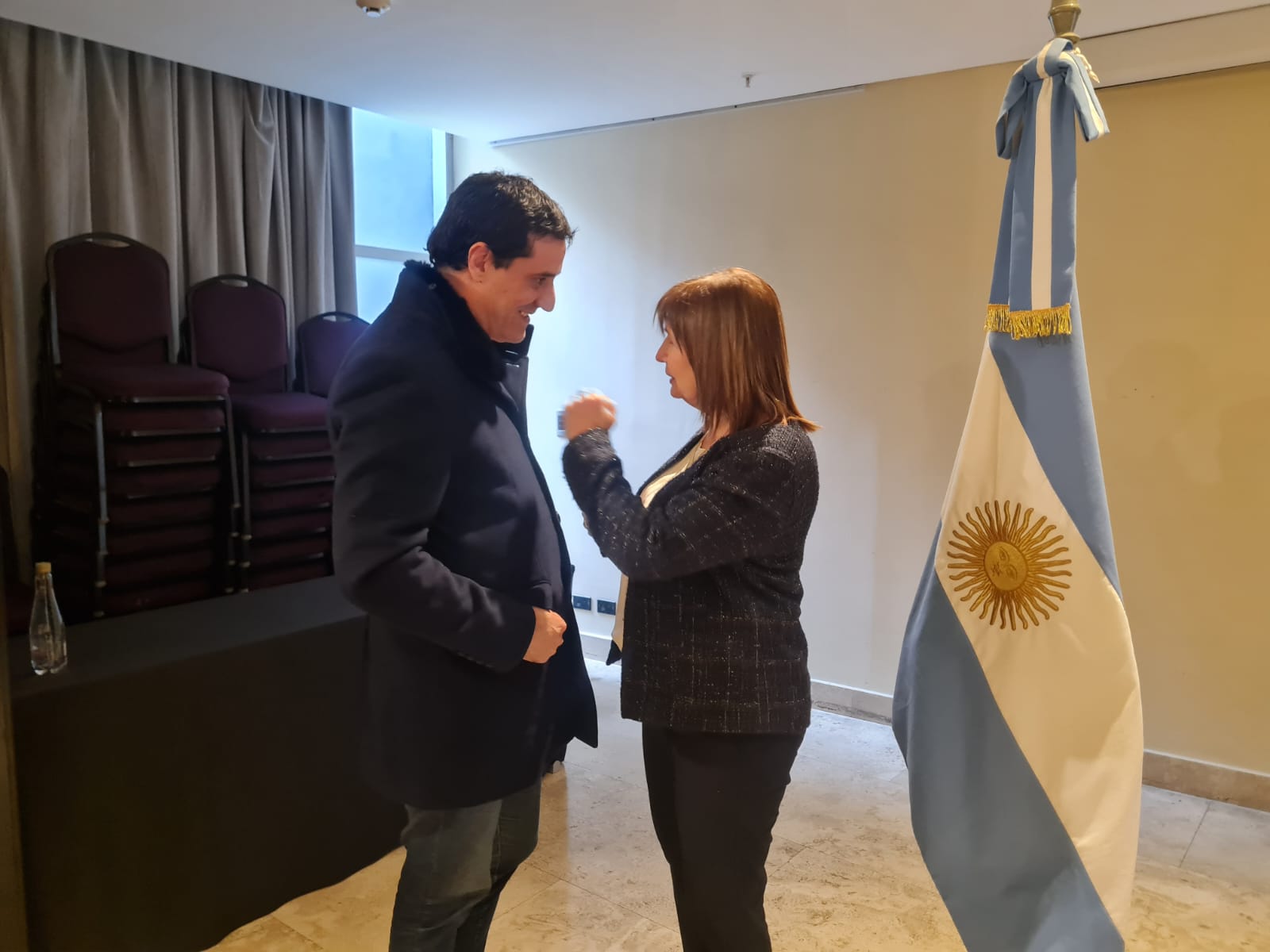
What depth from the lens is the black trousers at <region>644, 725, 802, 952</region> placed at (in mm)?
1390

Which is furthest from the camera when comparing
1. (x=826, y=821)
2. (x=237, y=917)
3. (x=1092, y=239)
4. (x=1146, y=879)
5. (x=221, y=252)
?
(x=221, y=252)

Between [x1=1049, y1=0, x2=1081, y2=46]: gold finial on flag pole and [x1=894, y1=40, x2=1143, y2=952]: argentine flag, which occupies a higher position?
[x1=1049, y1=0, x2=1081, y2=46]: gold finial on flag pole

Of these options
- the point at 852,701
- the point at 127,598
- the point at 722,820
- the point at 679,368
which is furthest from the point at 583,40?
the point at 852,701

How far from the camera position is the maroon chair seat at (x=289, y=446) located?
3.28m

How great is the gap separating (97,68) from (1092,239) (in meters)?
3.59

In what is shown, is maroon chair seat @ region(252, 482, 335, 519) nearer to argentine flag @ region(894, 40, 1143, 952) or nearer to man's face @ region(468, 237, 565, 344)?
man's face @ region(468, 237, 565, 344)

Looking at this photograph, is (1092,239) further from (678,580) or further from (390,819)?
(390,819)

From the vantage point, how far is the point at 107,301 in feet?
10.2

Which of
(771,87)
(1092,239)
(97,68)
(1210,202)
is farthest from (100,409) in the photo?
(1210,202)

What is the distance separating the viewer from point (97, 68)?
325 cm

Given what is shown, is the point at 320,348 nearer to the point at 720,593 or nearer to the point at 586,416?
the point at 586,416

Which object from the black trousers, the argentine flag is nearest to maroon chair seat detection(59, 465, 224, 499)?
the black trousers

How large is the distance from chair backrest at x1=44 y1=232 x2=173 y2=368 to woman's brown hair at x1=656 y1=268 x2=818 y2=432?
2543mm

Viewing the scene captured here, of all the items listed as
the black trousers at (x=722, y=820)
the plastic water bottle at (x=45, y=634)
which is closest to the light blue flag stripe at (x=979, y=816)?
the black trousers at (x=722, y=820)
